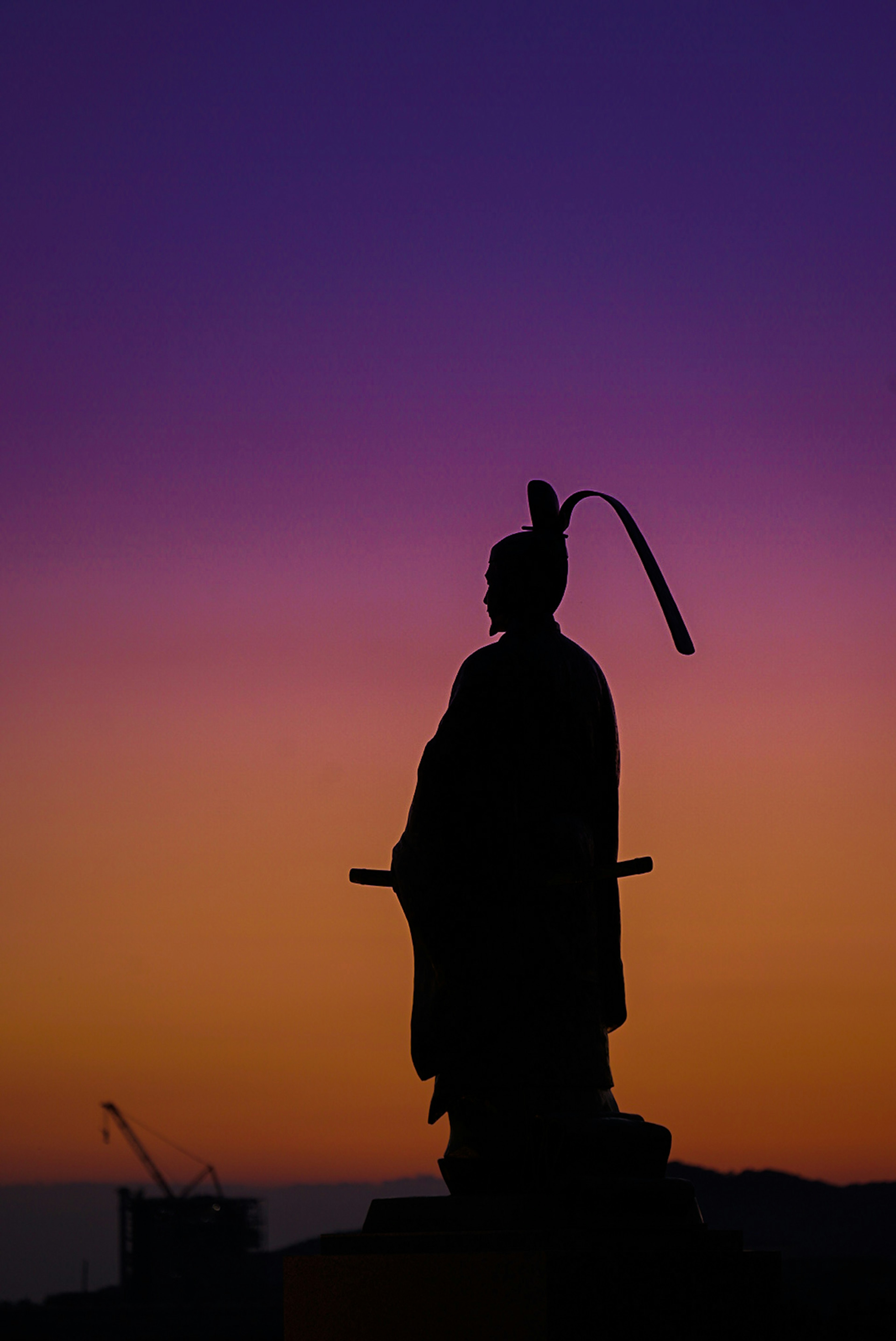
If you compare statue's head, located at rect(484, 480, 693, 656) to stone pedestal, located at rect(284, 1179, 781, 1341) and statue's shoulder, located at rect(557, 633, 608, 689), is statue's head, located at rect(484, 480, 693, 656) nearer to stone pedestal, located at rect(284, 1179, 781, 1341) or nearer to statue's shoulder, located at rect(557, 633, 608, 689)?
statue's shoulder, located at rect(557, 633, 608, 689)

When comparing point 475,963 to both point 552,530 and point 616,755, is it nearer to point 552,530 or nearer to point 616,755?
point 616,755

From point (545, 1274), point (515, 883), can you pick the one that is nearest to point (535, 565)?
point (515, 883)

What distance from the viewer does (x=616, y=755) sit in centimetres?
→ 1139

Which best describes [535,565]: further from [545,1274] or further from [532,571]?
[545,1274]

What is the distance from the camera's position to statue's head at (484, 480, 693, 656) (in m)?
11.5

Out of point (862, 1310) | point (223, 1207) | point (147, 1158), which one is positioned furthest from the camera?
point (147, 1158)

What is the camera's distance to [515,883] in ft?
35.2

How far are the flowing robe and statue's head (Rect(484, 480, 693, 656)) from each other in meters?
0.30

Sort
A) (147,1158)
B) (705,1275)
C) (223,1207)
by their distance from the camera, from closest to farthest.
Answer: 1. (705,1275)
2. (223,1207)
3. (147,1158)

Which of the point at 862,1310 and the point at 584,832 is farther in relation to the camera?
the point at 862,1310

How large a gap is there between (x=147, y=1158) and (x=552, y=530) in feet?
420

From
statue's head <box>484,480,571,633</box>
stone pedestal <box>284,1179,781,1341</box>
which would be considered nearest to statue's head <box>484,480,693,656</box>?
statue's head <box>484,480,571,633</box>

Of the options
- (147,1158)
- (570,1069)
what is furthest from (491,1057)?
(147,1158)

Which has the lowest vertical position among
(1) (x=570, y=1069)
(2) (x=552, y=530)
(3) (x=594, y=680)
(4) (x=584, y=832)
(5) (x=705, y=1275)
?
(5) (x=705, y=1275)
